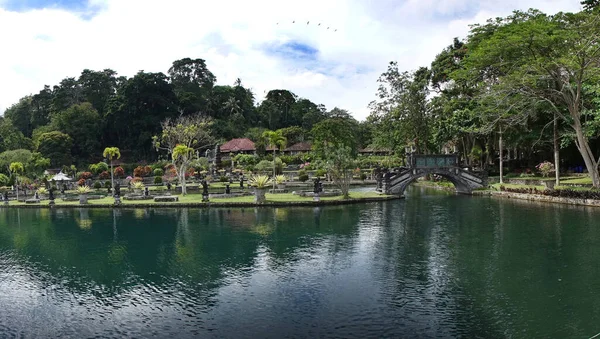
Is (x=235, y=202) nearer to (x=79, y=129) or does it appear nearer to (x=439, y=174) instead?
(x=439, y=174)

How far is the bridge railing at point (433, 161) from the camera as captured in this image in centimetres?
3631

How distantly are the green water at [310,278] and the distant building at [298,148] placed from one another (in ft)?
163

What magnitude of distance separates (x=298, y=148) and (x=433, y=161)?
40.5 meters

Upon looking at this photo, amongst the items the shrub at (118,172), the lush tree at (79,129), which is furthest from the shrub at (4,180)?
the lush tree at (79,129)

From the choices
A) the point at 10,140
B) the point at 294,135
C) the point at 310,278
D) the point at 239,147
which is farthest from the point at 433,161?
the point at 10,140

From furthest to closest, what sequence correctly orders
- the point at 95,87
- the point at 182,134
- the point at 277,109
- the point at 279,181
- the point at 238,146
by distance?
the point at 277,109 → the point at 95,87 → the point at 238,146 → the point at 182,134 → the point at 279,181

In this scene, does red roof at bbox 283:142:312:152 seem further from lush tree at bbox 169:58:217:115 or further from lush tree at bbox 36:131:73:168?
lush tree at bbox 36:131:73:168

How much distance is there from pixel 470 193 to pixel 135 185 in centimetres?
3028

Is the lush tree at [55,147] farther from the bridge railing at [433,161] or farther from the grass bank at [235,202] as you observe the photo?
the bridge railing at [433,161]

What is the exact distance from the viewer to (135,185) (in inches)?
1681

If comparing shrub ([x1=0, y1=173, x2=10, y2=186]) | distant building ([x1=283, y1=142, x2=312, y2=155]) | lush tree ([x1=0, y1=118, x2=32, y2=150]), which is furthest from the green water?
lush tree ([x1=0, y1=118, x2=32, y2=150])

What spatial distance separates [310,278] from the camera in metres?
14.0

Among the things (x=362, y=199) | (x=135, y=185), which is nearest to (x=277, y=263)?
(x=362, y=199)

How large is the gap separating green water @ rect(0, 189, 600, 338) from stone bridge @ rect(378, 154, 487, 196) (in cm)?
1063
